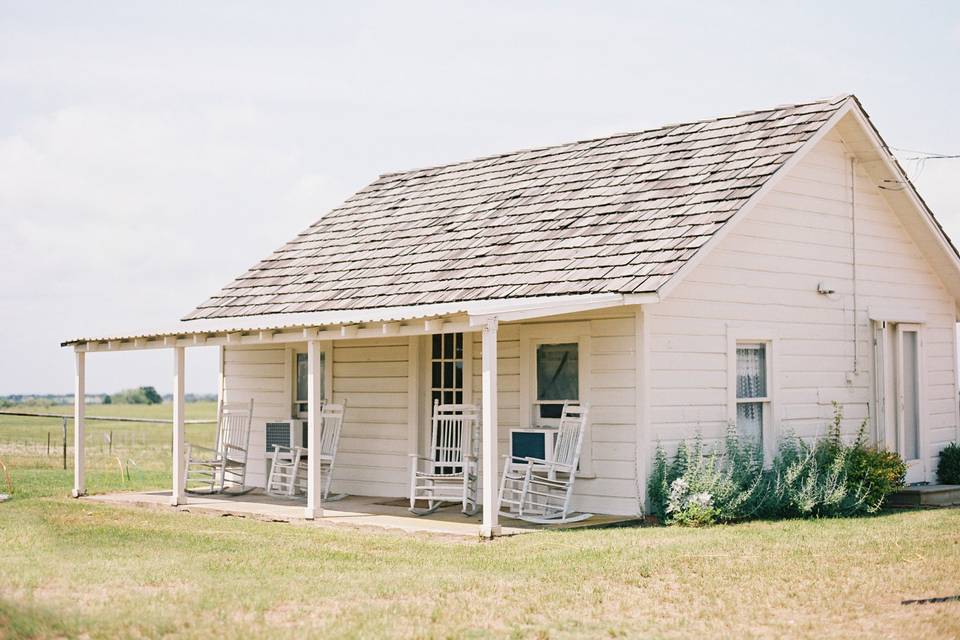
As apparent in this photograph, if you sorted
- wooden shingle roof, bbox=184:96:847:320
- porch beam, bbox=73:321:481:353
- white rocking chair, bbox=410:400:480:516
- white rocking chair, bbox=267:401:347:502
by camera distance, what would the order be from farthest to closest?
white rocking chair, bbox=267:401:347:502 < white rocking chair, bbox=410:400:480:516 < wooden shingle roof, bbox=184:96:847:320 < porch beam, bbox=73:321:481:353

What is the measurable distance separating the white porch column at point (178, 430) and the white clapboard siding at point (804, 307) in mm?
5959

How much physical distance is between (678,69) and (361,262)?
5144 mm

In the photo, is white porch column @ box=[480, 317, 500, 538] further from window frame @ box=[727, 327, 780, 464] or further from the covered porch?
window frame @ box=[727, 327, 780, 464]

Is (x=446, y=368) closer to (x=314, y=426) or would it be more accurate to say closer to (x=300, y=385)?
(x=314, y=426)

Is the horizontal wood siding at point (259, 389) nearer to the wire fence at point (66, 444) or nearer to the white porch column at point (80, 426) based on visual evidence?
the wire fence at point (66, 444)

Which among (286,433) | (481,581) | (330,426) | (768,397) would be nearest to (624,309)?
(768,397)

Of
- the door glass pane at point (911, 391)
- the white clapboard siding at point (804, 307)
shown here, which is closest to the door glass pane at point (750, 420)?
the white clapboard siding at point (804, 307)

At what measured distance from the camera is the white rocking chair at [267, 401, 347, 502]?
50.0 feet

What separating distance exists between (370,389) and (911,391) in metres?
7.40

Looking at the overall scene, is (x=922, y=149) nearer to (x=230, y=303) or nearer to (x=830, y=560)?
(x=830, y=560)

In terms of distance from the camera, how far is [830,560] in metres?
10.0

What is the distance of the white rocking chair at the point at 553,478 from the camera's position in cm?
1267

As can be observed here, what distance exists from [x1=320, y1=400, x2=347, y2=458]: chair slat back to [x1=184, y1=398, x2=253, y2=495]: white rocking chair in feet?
4.98

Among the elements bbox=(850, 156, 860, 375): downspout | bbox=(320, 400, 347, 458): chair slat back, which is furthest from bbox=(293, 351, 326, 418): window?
bbox=(850, 156, 860, 375): downspout
